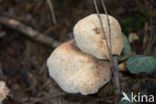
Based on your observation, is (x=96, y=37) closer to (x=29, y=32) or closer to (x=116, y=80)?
(x=116, y=80)

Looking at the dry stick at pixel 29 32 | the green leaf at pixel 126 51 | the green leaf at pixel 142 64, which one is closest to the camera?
the green leaf at pixel 142 64

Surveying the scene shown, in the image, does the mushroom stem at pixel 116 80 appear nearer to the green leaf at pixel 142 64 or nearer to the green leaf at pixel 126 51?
the green leaf at pixel 142 64

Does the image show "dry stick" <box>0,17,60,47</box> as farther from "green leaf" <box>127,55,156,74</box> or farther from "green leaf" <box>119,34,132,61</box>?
"green leaf" <box>127,55,156,74</box>

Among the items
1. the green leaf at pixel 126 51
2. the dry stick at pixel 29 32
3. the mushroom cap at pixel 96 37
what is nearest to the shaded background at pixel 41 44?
the dry stick at pixel 29 32

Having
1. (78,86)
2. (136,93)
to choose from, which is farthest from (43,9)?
(136,93)

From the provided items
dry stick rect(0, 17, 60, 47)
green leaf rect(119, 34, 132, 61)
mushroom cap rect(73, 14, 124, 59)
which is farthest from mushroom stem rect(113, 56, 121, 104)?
dry stick rect(0, 17, 60, 47)

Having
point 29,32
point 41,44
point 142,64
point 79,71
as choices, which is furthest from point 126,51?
point 29,32
